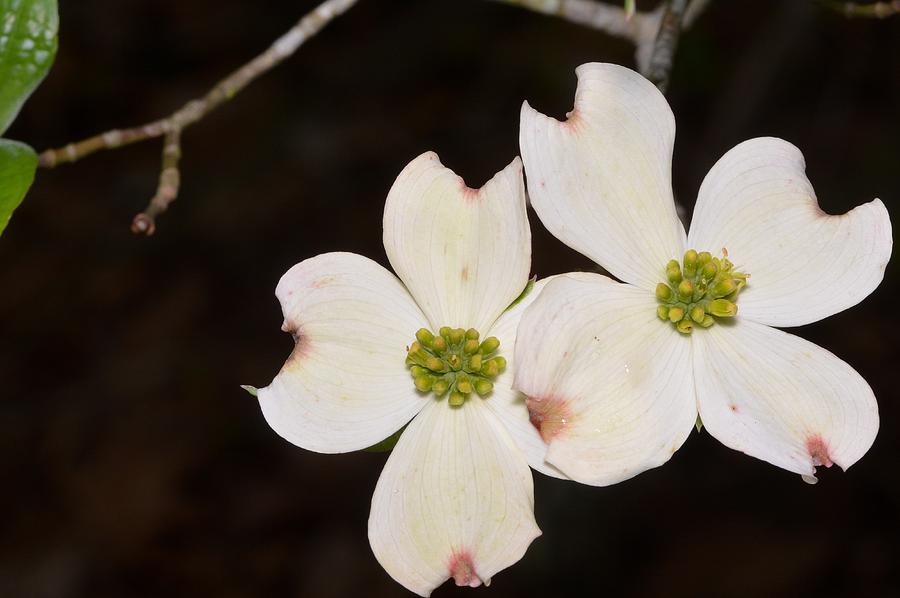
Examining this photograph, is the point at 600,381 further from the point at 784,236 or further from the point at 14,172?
the point at 14,172

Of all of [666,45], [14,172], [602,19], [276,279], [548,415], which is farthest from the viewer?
[276,279]

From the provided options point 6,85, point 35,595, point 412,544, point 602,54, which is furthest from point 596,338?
point 602,54

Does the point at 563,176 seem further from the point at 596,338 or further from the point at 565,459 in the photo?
the point at 565,459

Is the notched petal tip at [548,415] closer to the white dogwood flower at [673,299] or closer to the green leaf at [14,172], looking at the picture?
the white dogwood flower at [673,299]

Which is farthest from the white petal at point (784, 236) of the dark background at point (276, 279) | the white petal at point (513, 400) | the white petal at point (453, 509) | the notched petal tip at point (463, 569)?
the dark background at point (276, 279)

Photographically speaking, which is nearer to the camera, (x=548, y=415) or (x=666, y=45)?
(x=548, y=415)

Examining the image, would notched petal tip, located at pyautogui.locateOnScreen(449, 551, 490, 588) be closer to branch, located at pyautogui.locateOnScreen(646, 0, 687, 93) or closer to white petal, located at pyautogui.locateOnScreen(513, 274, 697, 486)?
white petal, located at pyautogui.locateOnScreen(513, 274, 697, 486)

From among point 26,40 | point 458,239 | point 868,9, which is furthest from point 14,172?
point 868,9
